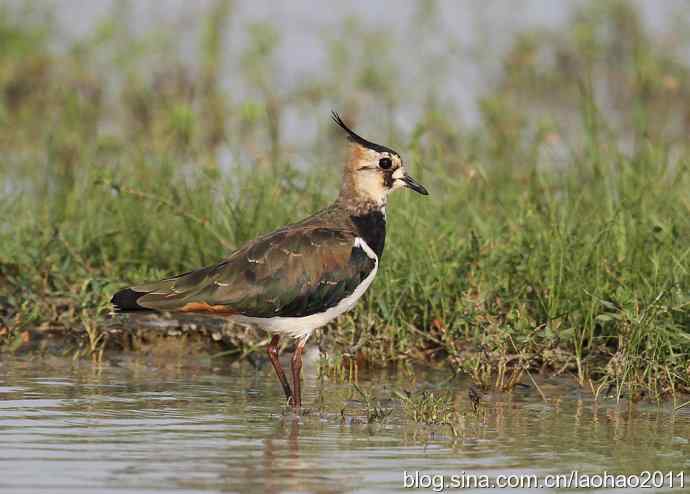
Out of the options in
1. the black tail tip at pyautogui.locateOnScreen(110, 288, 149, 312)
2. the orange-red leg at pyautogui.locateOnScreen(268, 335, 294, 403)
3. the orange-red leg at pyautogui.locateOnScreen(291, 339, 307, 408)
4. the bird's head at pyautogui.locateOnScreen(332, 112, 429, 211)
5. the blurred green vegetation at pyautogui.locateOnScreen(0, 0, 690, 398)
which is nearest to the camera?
the orange-red leg at pyautogui.locateOnScreen(291, 339, 307, 408)

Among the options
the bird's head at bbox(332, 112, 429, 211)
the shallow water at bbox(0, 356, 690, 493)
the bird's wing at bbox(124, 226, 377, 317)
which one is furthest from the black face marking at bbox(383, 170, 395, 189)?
the shallow water at bbox(0, 356, 690, 493)

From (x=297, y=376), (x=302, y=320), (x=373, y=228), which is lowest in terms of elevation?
(x=297, y=376)

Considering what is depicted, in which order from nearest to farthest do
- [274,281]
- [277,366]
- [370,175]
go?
[274,281], [277,366], [370,175]

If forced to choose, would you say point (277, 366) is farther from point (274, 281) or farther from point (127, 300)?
point (127, 300)

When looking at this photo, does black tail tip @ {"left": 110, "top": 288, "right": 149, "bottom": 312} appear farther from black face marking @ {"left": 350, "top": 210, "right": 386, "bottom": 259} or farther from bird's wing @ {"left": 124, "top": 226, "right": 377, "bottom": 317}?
black face marking @ {"left": 350, "top": 210, "right": 386, "bottom": 259}

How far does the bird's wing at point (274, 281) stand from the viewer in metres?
7.30

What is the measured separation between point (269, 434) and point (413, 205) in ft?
10.2

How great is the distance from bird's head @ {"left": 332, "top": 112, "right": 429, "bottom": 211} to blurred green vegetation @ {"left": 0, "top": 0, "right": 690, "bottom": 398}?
1.58 ft

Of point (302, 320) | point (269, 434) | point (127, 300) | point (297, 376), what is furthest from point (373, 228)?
point (269, 434)

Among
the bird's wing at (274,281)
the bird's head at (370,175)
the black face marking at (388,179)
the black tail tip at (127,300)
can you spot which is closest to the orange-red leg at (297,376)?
the bird's wing at (274,281)

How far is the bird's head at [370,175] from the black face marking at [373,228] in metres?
0.09

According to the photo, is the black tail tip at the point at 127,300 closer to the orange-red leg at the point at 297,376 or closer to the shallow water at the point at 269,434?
the shallow water at the point at 269,434

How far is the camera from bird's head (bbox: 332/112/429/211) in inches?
321

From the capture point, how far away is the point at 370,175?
820cm
